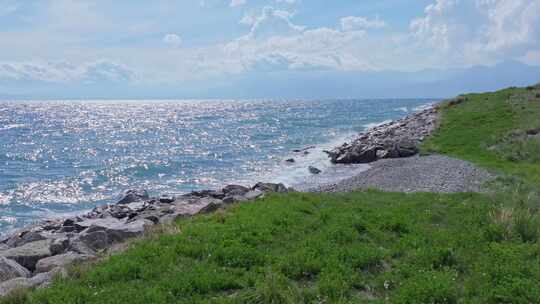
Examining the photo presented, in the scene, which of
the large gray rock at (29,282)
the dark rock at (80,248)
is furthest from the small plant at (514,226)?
the dark rock at (80,248)

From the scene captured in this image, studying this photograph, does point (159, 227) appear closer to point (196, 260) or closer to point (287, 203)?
point (196, 260)

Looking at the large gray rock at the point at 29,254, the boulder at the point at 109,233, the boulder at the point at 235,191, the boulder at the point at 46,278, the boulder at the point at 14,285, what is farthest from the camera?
the boulder at the point at 235,191

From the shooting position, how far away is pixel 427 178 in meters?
22.2

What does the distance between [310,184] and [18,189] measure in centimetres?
2157

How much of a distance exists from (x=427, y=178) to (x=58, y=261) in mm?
17677

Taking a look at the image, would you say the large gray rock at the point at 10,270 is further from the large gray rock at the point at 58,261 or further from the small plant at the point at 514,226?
the small plant at the point at 514,226

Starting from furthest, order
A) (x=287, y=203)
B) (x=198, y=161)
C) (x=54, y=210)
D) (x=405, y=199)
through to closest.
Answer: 1. (x=198, y=161)
2. (x=54, y=210)
3. (x=405, y=199)
4. (x=287, y=203)

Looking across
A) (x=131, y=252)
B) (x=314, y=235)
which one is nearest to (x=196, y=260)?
(x=131, y=252)

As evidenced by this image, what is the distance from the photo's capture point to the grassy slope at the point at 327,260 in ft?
26.4

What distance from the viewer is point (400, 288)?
8.26 metres

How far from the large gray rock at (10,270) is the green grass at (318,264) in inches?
79.4

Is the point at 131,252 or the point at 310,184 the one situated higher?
the point at 131,252

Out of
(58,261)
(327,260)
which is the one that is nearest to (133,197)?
(58,261)

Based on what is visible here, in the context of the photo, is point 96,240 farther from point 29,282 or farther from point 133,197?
point 133,197
